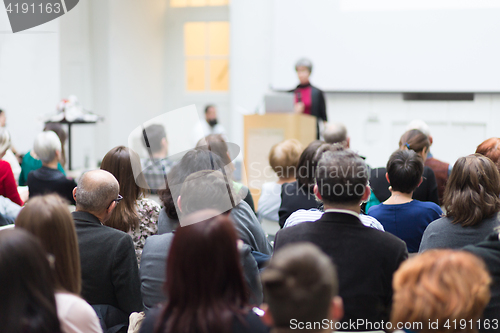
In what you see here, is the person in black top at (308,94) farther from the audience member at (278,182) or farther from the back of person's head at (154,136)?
the back of person's head at (154,136)

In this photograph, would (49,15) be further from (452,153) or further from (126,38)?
(452,153)

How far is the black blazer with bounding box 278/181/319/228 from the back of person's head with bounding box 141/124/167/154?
78 centimetres

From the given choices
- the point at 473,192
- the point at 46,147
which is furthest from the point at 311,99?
the point at 473,192

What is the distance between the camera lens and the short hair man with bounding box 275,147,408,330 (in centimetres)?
154

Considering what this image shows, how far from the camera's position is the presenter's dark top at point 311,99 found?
5.07m

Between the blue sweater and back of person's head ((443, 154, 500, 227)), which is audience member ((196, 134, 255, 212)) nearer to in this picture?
the blue sweater

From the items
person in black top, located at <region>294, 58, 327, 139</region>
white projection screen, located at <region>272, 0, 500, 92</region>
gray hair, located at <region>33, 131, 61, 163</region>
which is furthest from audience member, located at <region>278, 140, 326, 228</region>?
white projection screen, located at <region>272, 0, 500, 92</region>

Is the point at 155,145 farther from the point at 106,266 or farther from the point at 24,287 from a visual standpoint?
the point at 24,287

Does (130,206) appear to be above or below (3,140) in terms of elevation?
below

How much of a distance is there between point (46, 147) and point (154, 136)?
40.3 inches

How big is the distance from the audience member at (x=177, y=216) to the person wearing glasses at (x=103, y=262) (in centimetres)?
31

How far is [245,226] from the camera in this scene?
6.89 ft

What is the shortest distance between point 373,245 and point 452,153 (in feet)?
17.6

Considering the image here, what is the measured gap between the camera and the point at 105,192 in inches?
77.7
